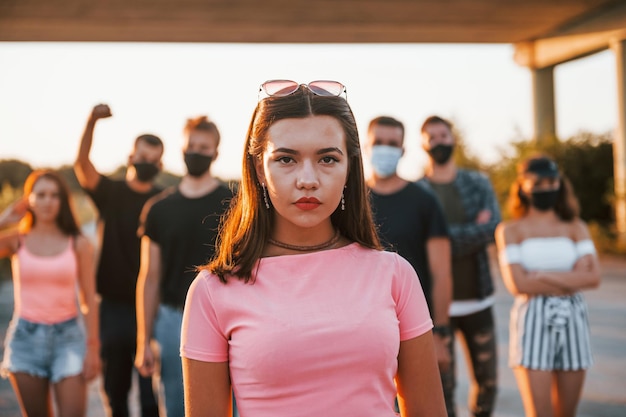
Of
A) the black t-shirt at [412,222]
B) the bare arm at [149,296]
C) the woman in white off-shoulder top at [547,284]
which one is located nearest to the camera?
the black t-shirt at [412,222]

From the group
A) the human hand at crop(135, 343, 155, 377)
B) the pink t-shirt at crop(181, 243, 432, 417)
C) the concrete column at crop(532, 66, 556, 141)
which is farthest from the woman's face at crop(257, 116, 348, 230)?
the concrete column at crop(532, 66, 556, 141)

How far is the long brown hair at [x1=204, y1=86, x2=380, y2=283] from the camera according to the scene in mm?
2072

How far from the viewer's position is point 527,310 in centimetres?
529

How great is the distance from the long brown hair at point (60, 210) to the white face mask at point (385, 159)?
2.33 meters

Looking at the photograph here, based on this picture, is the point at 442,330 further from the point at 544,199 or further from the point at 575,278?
the point at 544,199

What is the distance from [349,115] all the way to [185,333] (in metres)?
0.70

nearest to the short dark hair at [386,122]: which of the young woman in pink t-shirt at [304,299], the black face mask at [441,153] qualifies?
the black face mask at [441,153]

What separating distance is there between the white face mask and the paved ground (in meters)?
2.78

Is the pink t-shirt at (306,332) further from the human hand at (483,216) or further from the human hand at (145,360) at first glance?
the human hand at (483,216)

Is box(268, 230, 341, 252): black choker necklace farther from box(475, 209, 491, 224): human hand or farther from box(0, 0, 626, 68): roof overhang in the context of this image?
box(0, 0, 626, 68): roof overhang

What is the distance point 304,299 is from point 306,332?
0.09 metres

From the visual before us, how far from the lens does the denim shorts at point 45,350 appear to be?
5.19 meters

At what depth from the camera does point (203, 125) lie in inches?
205

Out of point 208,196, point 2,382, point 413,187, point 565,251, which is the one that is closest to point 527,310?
point 565,251
